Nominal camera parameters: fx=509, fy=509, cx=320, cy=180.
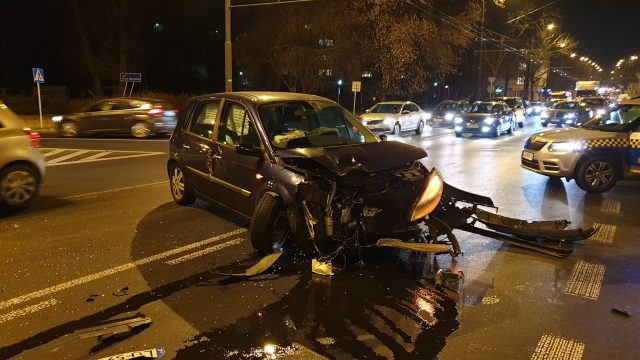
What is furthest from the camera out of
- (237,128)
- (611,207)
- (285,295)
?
(611,207)

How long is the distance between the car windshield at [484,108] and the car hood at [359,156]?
18.8m

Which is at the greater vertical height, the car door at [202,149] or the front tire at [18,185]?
the car door at [202,149]

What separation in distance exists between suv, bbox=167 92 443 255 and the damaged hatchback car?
0.01 m

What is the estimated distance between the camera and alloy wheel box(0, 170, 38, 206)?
7.63 metres

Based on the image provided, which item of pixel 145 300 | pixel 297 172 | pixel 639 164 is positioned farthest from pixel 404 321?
pixel 639 164

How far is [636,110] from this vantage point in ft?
33.1

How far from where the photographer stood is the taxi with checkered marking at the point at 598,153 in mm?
9750

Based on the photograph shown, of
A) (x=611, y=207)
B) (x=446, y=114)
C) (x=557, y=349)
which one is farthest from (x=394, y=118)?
(x=557, y=349)

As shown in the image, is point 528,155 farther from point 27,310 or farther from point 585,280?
point 27,310

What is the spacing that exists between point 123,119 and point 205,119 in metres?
14.0

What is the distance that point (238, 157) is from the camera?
618cm

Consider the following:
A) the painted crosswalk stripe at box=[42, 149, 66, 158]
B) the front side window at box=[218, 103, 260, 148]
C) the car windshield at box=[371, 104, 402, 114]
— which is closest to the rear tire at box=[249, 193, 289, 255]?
the front side window at box=[218, 103, 260, 148]

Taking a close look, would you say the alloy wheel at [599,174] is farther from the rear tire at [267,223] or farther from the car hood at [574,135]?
the rear tire at [267,223]

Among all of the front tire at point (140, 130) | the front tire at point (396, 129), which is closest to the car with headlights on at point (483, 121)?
the front tire at point (396, 129)
